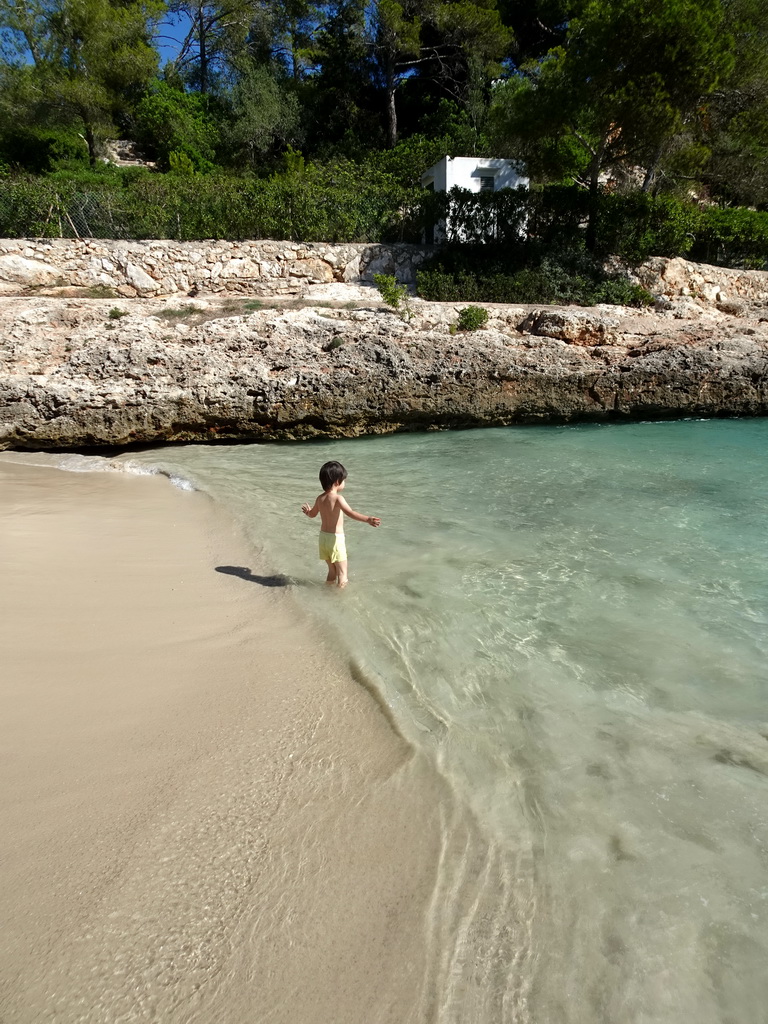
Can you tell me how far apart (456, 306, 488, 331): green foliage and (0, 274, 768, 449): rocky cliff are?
0.23 meters

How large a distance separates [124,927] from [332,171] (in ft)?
92.2

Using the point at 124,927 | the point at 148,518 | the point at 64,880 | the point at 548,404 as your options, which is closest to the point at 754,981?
the point at 124,927

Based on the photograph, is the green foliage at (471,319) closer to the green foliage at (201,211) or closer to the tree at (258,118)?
the green foliage at (201,211)

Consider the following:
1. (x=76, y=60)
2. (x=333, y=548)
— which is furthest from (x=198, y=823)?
(x=76, y=60)

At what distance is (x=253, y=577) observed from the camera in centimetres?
471

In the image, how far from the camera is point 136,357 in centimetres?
946

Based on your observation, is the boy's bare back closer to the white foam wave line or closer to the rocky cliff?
the white foam wave line

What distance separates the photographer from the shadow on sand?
15.2 ft

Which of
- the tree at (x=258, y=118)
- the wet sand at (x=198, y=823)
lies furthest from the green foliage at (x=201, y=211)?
the tree at (x=258, y=118)

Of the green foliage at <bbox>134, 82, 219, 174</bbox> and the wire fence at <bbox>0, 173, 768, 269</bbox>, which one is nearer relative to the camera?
the wire fence at <bbox>0, 173, 768, 269</bbox>

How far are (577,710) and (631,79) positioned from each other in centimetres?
1708

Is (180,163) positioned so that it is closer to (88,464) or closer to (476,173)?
(476,173)

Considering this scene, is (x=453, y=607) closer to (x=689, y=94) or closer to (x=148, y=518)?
(x=148, y=518)

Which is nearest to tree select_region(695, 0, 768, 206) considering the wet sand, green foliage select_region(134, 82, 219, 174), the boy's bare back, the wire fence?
the wire fence
